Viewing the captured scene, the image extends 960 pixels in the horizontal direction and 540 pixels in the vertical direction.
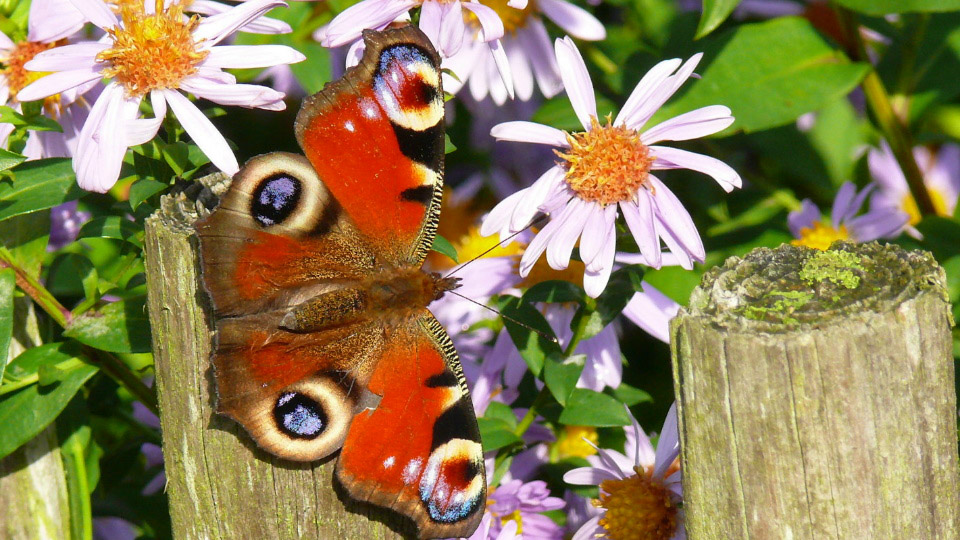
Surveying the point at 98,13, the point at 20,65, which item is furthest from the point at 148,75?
the point at 20,65

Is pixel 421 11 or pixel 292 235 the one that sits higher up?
pixel 421 11

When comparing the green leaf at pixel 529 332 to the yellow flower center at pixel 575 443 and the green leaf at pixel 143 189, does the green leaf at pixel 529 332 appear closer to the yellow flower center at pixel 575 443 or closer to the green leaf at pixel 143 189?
the yellow flower center at pixel 575 443

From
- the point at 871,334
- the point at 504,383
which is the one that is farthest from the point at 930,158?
the point at 871,334

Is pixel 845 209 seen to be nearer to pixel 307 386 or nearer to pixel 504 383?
pixel 504 383

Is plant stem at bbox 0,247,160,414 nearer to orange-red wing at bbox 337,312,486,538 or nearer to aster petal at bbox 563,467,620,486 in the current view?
orange-red wing at bbox 337,312,486,538

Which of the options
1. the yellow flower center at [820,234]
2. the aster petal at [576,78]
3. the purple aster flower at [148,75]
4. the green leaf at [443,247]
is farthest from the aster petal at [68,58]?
the yellow flower center at [820,234]
